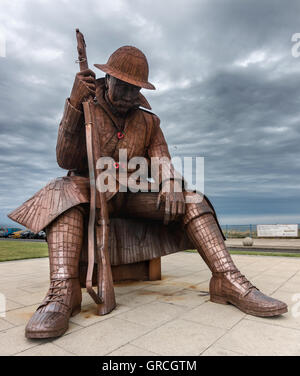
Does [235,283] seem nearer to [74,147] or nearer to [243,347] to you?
[243,347]

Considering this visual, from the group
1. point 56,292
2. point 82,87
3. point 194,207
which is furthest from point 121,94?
point 56,292

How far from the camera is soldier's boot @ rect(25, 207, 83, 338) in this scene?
83.7 inches

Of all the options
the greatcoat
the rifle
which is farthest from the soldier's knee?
the rifle

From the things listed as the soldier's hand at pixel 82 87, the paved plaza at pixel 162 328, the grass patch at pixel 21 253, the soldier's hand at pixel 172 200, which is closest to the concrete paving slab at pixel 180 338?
the paved plaza at pixel 162 328

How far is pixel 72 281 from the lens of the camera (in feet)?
8.52

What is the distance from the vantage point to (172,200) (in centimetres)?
295

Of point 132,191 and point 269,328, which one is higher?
point 132,191

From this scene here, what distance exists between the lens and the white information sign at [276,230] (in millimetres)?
20447

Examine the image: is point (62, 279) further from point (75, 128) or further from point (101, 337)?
point (75, 128)

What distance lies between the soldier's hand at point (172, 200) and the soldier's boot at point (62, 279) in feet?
2.79

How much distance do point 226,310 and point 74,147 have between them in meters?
2.24

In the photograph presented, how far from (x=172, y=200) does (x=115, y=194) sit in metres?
0.61
